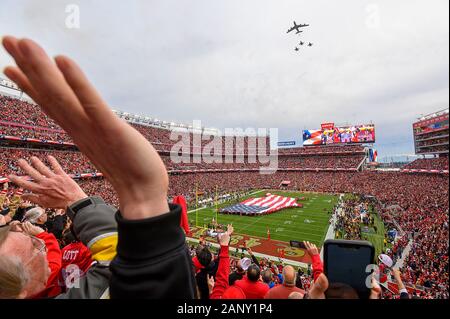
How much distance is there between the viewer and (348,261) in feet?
5.30

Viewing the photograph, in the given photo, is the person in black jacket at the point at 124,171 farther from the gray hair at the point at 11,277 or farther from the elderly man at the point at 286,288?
the elderly man at the point at 286,288

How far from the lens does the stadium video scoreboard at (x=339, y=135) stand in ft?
210

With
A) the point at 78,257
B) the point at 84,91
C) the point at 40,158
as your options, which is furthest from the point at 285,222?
the point at 40,158

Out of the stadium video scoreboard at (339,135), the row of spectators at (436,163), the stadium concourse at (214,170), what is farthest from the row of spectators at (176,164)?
the row of spectators at (436,163)

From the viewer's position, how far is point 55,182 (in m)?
1.96

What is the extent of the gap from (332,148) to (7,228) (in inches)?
2913

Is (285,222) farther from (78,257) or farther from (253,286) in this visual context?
(78,257)

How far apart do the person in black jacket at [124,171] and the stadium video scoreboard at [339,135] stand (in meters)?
71.9

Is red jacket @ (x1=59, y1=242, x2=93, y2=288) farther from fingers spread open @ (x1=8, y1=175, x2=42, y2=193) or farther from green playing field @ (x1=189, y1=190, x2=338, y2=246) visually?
green playing field @ (x1=189, y1=190, x2=338, y2=246)

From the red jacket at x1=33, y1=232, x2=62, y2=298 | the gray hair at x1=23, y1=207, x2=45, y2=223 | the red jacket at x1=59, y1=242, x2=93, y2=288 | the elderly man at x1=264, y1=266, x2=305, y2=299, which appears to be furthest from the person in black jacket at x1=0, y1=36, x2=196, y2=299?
the gray hair at x1=23, y1=207, x2=45, y2=223

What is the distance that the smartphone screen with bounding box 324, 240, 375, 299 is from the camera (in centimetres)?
155

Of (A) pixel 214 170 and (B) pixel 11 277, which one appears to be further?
(A) pixel 214 170

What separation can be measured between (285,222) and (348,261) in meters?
28.8

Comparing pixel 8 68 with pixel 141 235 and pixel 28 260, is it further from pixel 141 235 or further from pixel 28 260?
pixel 28 260
